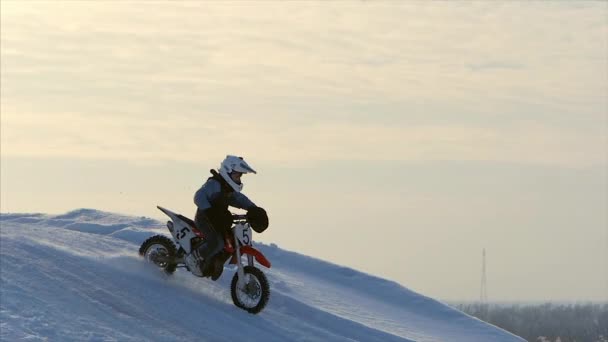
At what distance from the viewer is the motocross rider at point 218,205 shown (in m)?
16.9

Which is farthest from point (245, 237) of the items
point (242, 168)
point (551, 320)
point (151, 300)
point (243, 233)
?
point (551, 320)

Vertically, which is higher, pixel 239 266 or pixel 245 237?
pixel 245 237

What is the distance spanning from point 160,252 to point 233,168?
195cm

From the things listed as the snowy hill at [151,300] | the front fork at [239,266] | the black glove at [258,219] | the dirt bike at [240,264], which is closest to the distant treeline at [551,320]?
the snowy hill at [151,300]

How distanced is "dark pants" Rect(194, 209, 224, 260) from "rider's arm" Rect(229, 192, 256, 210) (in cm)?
45

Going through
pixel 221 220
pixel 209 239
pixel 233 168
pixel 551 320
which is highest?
pixel 551 320

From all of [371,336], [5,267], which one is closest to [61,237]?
[5,267]

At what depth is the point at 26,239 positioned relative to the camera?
1753cm

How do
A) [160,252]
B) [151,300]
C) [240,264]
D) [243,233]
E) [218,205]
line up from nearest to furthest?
[151,300]
[240,264]
[243,233]
[218,205]
[160,252]

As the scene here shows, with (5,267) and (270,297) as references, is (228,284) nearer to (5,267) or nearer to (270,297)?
(270,297)

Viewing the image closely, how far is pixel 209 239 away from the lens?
17.0m

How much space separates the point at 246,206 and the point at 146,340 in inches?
117

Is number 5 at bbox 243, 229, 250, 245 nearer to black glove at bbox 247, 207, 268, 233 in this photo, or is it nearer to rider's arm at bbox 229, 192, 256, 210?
black glove at bbox 247, 207, 268, 233

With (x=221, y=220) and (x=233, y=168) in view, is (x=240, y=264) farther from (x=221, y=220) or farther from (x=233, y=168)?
(x=233, y=168)
